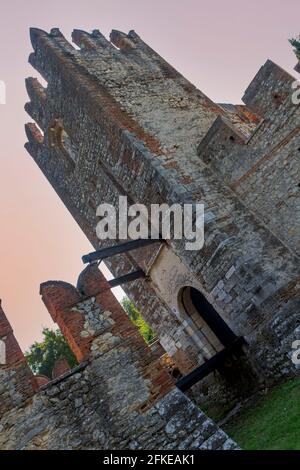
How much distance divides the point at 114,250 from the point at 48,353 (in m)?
18.3

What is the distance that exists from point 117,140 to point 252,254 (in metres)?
4.43

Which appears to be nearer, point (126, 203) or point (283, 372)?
point (283, 372)

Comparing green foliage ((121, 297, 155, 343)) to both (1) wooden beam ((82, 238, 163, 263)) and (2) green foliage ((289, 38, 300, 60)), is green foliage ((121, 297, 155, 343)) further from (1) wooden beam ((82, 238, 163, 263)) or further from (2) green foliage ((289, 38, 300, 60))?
(2) green foliage ((289, 38, 300, 60))

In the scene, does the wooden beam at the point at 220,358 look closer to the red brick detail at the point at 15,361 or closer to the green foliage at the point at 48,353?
the red brick detail at the point at 15,361

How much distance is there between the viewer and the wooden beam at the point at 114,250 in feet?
27.5

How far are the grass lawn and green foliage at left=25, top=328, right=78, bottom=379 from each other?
18.4 m

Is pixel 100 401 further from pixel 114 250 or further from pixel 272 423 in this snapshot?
pixel 114 250

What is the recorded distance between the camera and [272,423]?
19.3 feet

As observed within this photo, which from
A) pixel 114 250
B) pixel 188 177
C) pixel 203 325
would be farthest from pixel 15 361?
pixel 188 177

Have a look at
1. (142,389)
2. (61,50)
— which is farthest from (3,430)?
(61,50)

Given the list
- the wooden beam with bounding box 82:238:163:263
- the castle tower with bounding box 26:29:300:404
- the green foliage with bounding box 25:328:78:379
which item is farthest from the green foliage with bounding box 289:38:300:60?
the green foliage with bounding box 25:328:78:379

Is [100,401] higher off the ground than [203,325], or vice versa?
[203,325]

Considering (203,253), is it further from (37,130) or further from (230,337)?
(37,130)
